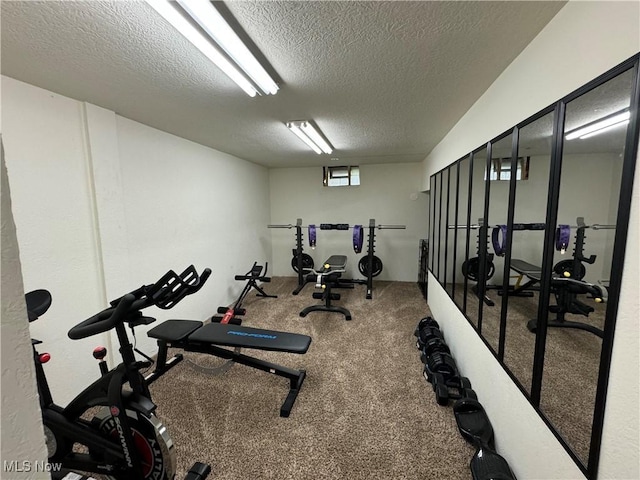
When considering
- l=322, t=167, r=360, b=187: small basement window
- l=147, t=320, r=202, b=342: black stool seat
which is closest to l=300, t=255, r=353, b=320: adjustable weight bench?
l=147, t=320, r=202, b=342: black stool seat

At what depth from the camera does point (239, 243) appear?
4.70 m

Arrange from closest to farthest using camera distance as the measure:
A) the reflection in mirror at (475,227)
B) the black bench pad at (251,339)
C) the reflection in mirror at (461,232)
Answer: the reflection in mirror at (475,227) → the black bench pad at (251,339) → the reflection in mirror at (461,232)

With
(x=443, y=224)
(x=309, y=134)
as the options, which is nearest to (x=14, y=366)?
(x=309, y=134)

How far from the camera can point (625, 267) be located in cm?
83

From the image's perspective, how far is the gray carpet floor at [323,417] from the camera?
5.43 feet

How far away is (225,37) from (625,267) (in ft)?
5.82

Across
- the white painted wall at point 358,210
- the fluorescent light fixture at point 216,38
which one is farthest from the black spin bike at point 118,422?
the white painted wall at point 358,210

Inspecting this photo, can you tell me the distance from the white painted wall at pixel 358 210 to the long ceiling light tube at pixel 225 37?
4087 millimetres

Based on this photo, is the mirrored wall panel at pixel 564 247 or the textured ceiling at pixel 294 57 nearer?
the mirrored wall panel at pixel 564 247

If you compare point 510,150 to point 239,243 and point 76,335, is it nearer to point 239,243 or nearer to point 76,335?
point 76,335

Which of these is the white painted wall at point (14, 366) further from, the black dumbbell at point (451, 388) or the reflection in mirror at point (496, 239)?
the black dumbbell at point (451, 388)

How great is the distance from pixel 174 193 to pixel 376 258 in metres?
3.68

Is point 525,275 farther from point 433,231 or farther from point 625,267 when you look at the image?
point 433,231

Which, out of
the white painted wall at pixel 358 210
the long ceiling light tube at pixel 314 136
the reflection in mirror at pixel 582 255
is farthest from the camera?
the white painted wall at pixel 358 210
